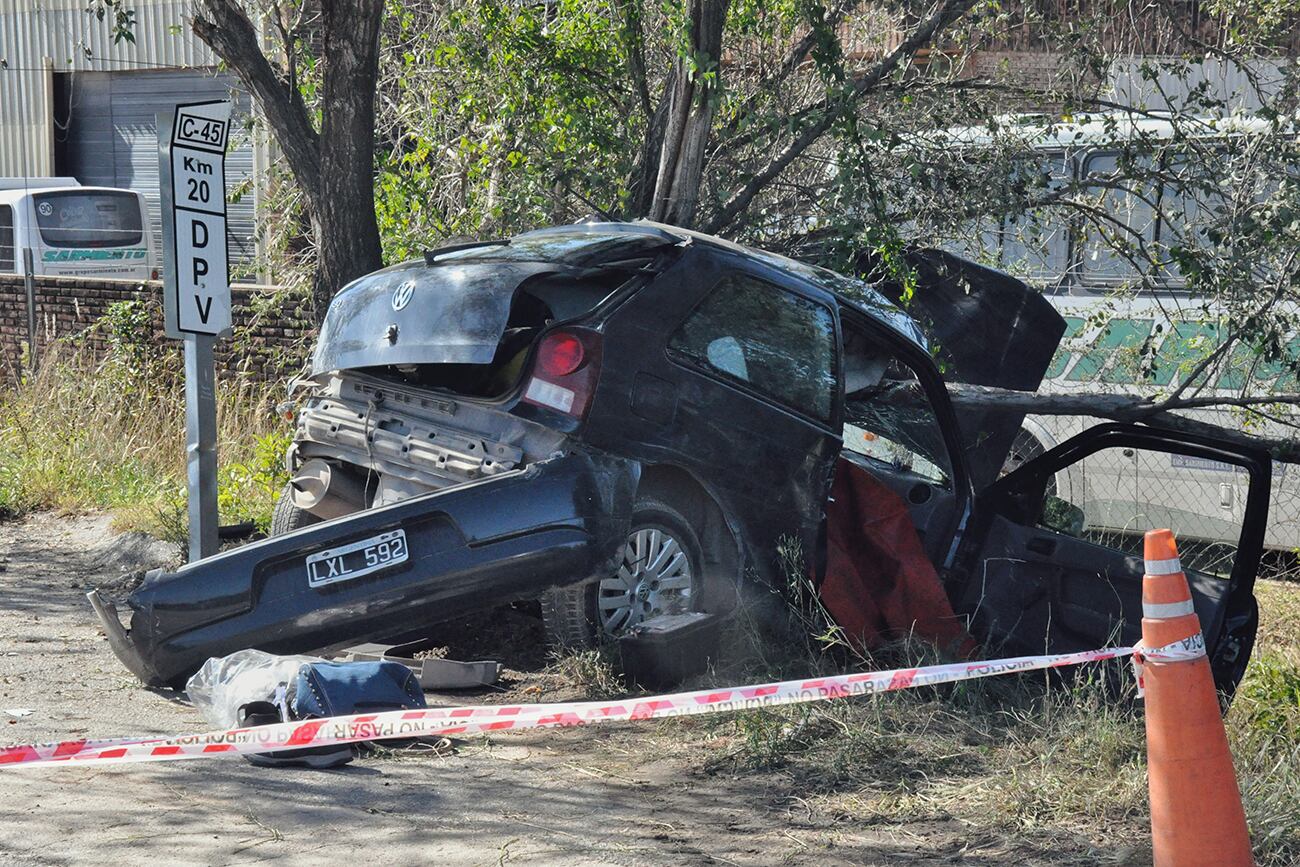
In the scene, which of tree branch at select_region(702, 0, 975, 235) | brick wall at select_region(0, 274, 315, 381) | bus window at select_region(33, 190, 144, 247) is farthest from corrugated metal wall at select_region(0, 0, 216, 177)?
tree branch at select_region(702, 0, 975, 235)

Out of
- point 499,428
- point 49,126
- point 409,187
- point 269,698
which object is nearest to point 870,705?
point 499,428

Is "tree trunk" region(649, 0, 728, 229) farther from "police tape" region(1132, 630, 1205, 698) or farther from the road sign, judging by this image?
"police tape" region(1132, 630, 1205, 698)

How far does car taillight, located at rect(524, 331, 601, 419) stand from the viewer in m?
5.37

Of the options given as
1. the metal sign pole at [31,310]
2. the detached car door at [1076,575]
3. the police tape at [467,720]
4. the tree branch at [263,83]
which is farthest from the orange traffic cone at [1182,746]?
the metal sign pole at [31,310]

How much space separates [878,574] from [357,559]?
7.27 ft

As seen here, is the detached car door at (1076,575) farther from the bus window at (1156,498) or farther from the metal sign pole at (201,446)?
the metal sign pole at (201,446)

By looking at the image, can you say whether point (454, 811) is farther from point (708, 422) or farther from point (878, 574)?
point (878, 574)

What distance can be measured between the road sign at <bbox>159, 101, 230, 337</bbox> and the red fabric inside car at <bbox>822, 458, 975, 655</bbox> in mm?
2821

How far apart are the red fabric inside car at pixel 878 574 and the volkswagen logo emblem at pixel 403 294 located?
1.91 meters

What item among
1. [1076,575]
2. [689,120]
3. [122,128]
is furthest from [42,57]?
[1076,575]

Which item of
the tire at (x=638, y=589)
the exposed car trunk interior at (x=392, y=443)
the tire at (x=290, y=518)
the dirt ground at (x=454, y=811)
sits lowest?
the dirt ground at (x=454, y=811)

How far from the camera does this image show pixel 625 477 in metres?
5.39

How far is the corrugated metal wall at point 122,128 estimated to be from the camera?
22.2 meters

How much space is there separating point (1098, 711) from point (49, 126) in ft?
75.1
